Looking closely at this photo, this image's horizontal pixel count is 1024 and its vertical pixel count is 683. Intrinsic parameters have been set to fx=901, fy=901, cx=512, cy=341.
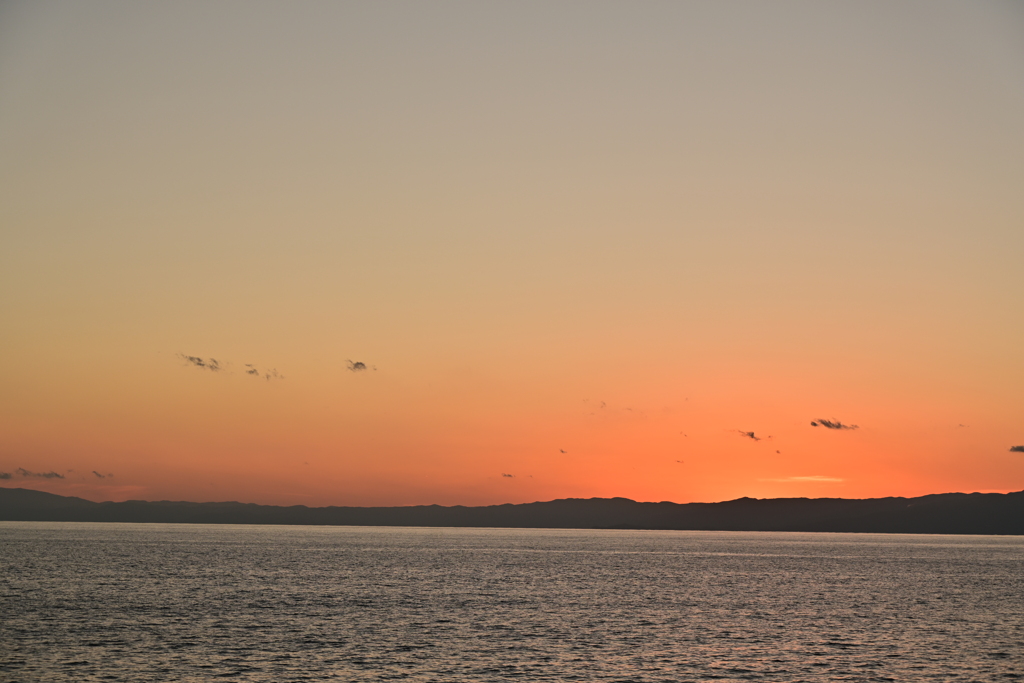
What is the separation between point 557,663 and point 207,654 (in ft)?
78.8

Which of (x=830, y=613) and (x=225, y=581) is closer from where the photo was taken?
(x=830, y=613)

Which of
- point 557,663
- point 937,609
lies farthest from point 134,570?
point 937,609

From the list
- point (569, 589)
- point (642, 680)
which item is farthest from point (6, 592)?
point (642, 680)

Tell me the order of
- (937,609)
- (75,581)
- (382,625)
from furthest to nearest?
(75,581) → (937,609) → (382,625)

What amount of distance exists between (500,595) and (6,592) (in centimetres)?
5677

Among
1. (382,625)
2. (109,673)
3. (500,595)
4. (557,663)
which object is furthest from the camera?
(500,595)

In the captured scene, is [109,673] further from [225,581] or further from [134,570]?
[134,570]

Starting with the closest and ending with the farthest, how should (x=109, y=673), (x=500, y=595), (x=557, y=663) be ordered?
(x=109, y=673)
(x=557, y=663)
(x=500, y=595)

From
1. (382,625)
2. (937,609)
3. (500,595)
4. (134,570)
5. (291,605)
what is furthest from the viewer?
(134,570)

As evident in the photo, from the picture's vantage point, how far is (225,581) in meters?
126

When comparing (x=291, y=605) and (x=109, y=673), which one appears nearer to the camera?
(x=109, y=673)

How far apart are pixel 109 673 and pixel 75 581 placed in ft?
246

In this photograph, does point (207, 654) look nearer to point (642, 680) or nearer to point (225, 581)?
point (642, 680)

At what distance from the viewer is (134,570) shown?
479ft
